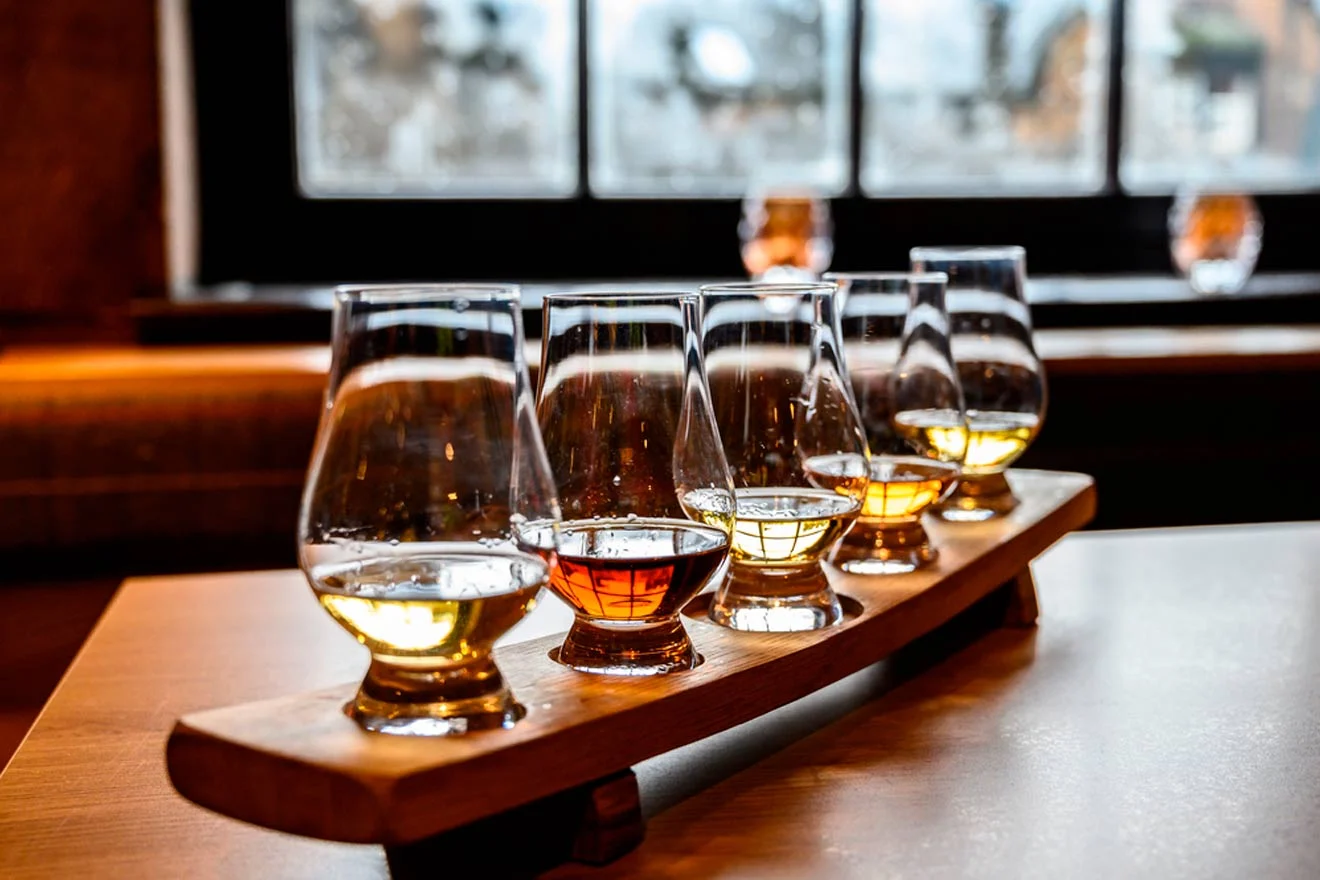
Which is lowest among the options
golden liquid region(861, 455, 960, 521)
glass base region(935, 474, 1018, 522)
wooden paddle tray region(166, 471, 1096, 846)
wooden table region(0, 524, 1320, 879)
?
wooden table region(0, 524, 1320, 879)

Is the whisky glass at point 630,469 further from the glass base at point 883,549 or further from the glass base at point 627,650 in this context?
the glass base at point 883,549

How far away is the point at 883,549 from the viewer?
108 cm

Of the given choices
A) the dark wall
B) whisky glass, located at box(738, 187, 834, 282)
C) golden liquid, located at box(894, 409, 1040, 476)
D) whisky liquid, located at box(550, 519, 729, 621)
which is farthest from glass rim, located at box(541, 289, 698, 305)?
the dark wall

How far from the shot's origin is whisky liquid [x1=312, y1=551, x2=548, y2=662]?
2.23 feet

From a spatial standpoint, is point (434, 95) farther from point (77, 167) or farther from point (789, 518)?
point (789, 518)

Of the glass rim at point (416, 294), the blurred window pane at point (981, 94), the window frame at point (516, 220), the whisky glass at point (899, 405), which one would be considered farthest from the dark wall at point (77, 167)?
the glass rim at point (416, 294)

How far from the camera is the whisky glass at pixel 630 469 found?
0.79 metres

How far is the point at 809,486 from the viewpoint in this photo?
2.95 feet

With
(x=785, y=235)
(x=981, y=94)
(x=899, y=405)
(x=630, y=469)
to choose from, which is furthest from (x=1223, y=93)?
(x=630, y=469)

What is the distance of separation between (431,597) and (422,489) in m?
0.05

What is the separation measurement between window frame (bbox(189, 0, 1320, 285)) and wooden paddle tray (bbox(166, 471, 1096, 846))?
2.37m

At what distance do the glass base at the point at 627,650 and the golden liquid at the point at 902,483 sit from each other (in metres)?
0.26

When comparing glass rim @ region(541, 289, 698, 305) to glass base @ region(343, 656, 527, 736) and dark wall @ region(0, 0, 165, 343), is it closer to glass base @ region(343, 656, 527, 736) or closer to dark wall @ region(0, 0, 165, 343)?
glass base @ region(343, 656, 527, 736)

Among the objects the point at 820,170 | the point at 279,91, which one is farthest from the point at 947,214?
the point at 279,91
